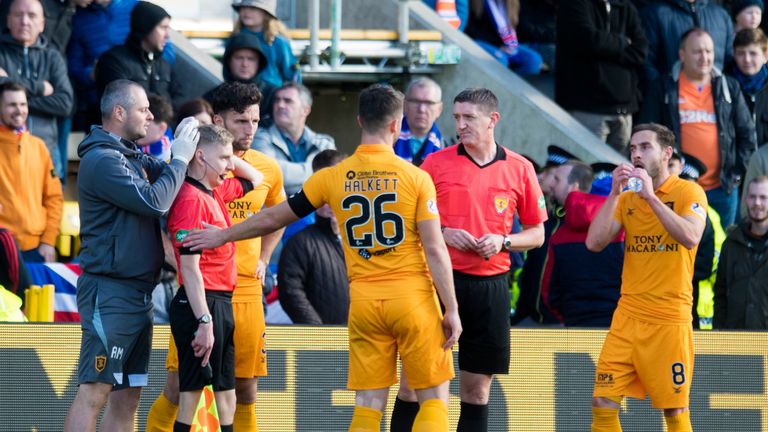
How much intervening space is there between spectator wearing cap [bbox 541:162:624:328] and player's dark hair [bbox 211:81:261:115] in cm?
293

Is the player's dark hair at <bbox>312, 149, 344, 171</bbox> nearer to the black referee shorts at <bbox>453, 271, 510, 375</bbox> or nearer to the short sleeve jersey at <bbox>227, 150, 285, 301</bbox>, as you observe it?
the short sleeve jersey at <bbox>227, 150, 285, 301</bbox>

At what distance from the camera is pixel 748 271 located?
37.3 feet

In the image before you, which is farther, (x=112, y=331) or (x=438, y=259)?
(x=112, y=331)

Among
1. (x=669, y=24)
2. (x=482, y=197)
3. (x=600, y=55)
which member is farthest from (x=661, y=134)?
(x=669, y=24)

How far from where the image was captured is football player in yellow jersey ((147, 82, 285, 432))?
29.5 ft

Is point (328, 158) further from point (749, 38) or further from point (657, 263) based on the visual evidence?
point (749, 38)

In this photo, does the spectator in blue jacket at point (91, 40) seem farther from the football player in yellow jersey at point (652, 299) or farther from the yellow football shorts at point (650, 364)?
the yellow football shorts at point (650, 364)

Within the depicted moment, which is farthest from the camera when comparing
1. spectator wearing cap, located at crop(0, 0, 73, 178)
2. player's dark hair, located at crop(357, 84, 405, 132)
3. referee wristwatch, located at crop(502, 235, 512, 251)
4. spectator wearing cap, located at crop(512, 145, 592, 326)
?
spectator wearing cap, located at crop(0, 0, 73, 178)

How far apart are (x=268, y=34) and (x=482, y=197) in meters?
4.76

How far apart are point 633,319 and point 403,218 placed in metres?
2.14

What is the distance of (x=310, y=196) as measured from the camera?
8.25 metres

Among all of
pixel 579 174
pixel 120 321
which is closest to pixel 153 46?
pixel 579 174

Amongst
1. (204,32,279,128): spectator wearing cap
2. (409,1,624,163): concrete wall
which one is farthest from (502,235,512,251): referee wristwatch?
(409,1,624,163): concrete wall

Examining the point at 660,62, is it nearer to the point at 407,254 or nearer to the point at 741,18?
the point at 741,18
